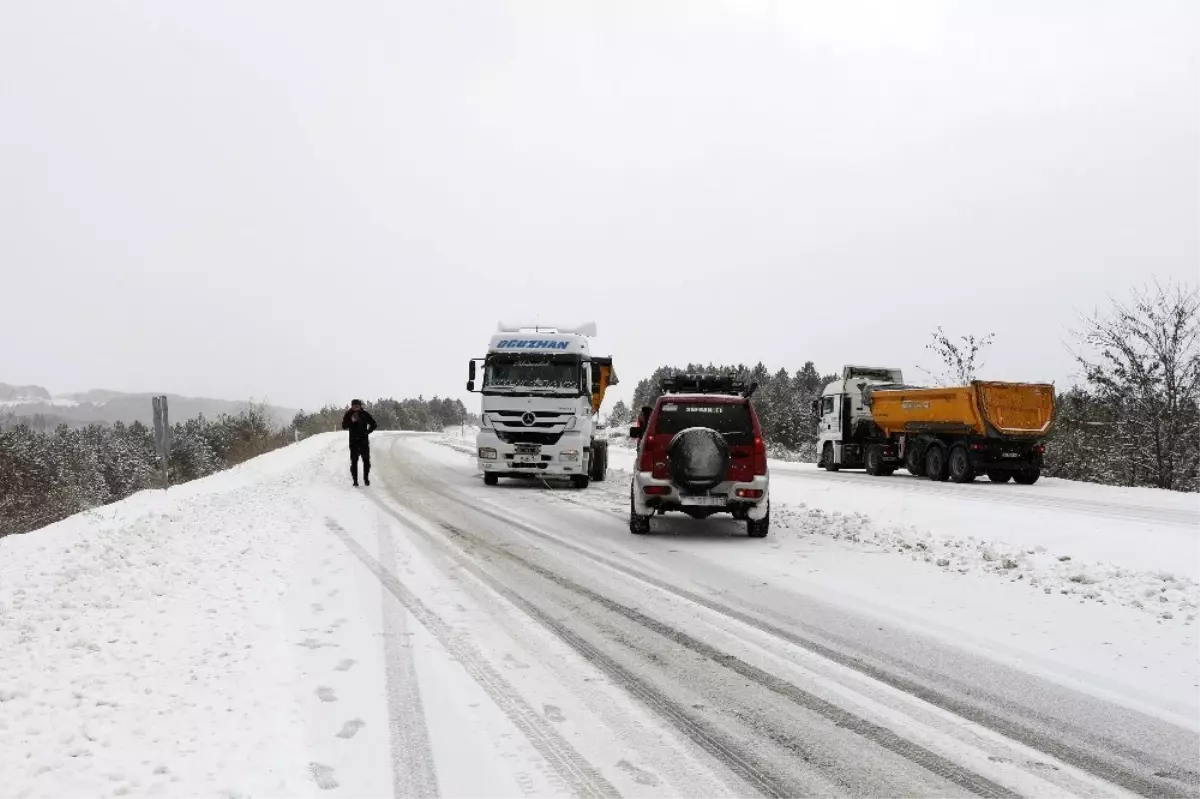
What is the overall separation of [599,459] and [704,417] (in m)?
9.47

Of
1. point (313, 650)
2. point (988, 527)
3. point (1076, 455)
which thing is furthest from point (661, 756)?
point (1076, 455)

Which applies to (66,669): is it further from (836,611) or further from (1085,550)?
(1085,550)

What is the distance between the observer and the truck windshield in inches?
733

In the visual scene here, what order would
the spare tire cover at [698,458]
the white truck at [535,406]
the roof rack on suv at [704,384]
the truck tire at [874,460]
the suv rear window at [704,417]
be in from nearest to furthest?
1. the spare tire cover at [698,458]
2. the suv rear window at [704,417]
3. the roof rack on suv at [704,384]
4. the white truck at [535,406]
5. the truck tire at [874,460]

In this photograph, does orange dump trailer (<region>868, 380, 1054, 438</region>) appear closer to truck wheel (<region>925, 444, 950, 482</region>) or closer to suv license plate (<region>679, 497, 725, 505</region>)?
truck wheel (<region>925, 444, 950, 482</region>)

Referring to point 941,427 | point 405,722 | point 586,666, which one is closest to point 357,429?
point 586,666

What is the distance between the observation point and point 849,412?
28.9m

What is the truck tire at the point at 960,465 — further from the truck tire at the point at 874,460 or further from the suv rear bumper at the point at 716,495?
the suv rear bumper at the point at 716,495

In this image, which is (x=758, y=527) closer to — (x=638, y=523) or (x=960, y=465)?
(x=638, y=523)

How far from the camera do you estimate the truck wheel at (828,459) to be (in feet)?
96.5

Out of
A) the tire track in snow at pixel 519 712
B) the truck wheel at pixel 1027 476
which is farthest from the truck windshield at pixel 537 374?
the truck wheel at pixel 1027 476

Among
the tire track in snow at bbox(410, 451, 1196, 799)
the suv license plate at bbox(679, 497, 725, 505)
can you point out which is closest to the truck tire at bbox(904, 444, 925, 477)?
the suv license plate at bbox(679, 497, 725, 505)

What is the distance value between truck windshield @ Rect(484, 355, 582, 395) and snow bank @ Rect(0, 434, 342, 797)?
375 inches

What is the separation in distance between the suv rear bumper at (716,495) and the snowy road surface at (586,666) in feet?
2.19
